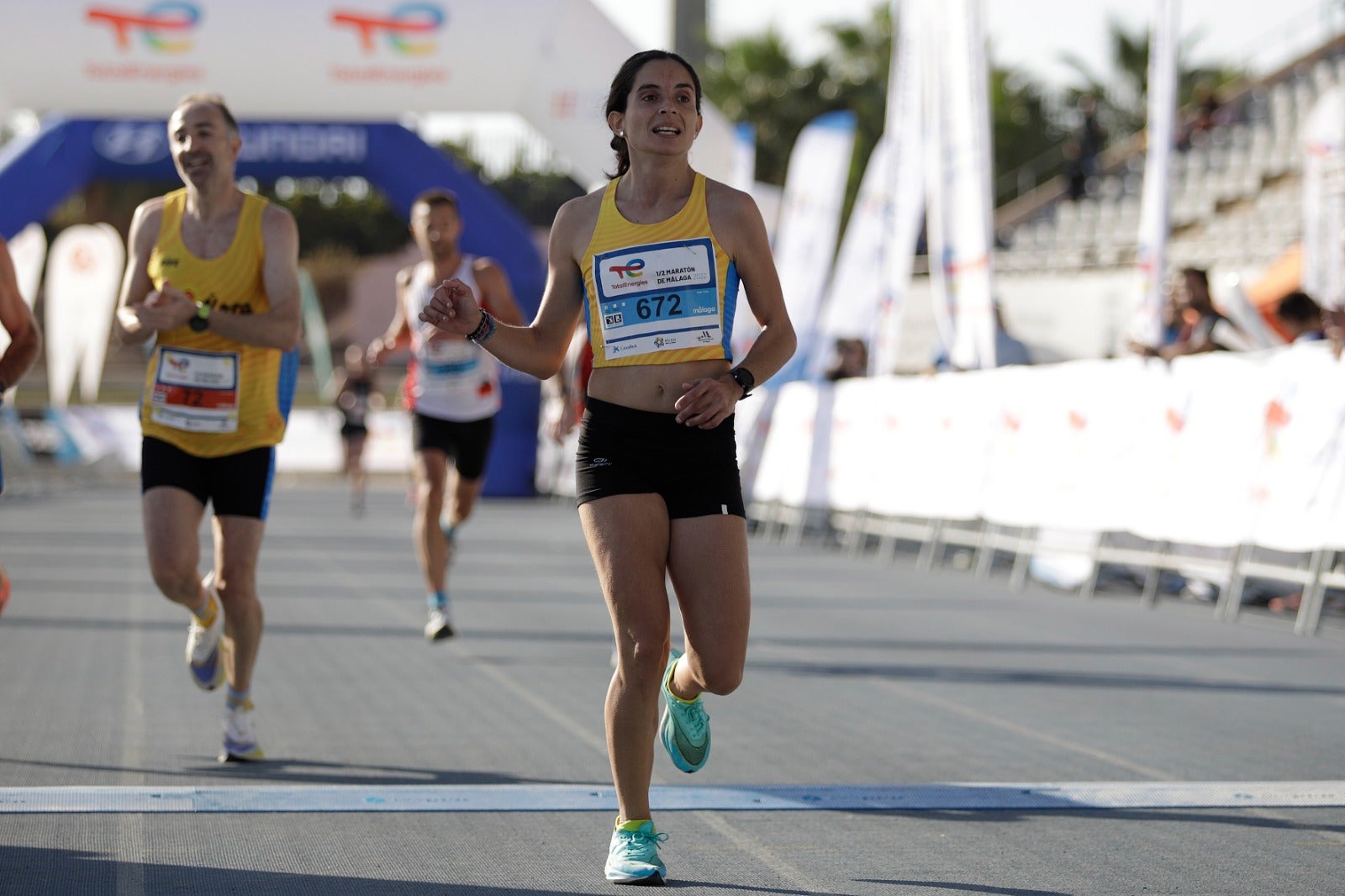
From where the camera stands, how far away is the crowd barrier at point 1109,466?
9383 millimetres

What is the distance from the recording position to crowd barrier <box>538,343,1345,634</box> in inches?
369

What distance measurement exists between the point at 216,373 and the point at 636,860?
8.13 feet

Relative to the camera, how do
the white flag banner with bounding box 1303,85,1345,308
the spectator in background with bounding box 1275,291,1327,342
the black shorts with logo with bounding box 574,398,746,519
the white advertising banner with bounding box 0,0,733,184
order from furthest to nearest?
the white advertising banner with bounding box 0,0,733,184
the white flag banner with bounding box 1303,85,1345,308
the spectator in background with bounding box 1275,291,1327,342
the black shorts with logo with bounding box 574,398,746,519

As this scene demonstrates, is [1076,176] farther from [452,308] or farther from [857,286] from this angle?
[452,308]

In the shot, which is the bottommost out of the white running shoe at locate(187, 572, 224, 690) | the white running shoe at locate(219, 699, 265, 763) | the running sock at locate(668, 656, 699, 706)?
the white running shoe at locate(219, 699, 265, 763)

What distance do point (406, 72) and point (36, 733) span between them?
14.9 m

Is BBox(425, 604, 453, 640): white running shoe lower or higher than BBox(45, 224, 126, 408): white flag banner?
lower

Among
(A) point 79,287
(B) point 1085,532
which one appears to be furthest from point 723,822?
(A) point 79,287

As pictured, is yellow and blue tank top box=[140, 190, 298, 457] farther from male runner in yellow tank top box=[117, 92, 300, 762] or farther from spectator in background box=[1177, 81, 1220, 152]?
spectator in background box=[1177, 81, 1220, 152]

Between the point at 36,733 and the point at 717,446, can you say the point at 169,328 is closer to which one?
the point at 36,733

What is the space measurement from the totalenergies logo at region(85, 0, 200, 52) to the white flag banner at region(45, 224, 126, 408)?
711 centimetres

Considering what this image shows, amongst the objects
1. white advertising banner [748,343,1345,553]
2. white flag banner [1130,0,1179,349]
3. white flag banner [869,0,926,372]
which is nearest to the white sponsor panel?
white advertising banner [748,343,1345,553]

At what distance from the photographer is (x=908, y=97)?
16203 mm

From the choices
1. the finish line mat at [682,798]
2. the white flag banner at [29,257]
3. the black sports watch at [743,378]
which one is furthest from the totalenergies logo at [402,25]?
the black sports watch at [743,378]
